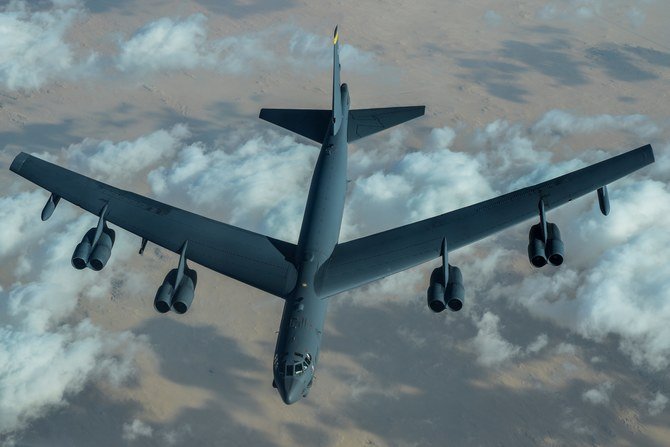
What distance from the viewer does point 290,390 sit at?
27.9 metres

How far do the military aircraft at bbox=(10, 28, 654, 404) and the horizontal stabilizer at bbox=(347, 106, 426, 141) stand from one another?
7337 mm

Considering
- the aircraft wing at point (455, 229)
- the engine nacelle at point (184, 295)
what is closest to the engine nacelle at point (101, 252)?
the engine nacelle at point (184, 295)

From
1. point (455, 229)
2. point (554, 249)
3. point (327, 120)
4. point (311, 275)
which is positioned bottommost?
point (311, 275)

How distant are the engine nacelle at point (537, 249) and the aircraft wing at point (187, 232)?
15.3 m

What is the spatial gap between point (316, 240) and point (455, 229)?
9.34m

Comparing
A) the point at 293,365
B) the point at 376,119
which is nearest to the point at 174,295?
the point at 293,365

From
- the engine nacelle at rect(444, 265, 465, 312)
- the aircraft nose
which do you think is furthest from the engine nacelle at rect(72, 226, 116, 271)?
the engine nacelle at rect(444, 265, 465, 312)

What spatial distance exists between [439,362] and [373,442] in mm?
24024

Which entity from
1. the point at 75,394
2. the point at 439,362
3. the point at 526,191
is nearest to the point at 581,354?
the point at 439,362

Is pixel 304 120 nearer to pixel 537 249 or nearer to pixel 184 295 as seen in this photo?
pixel 184 295

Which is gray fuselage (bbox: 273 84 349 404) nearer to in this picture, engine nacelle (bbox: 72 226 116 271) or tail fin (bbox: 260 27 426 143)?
tail fin (bbox: 260 27 426 143)

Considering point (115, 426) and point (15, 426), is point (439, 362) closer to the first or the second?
point (115, 426)

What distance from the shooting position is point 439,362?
112 metres

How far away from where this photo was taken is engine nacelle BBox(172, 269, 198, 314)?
33.5 metres
